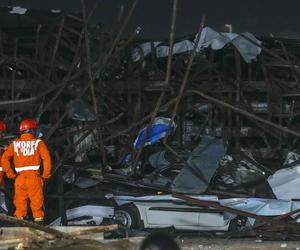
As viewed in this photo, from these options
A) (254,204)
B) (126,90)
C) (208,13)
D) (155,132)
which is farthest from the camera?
(208,13)

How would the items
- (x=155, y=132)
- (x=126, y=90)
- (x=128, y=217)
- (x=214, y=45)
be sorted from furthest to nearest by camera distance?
(x=126, y=90), (x=214, y=45), (x=155, y=132), (x=128, y=217)

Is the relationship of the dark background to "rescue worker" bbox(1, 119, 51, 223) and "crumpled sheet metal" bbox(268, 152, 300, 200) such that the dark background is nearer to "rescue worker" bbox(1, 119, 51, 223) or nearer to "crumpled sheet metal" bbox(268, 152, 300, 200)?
"crumpled sheet metal" bbox(268, 152, 300, 200)

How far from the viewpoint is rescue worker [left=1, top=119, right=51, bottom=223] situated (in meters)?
8.19

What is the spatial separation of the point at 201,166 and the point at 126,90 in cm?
196

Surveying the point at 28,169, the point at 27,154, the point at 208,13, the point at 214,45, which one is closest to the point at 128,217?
the point at 28,169

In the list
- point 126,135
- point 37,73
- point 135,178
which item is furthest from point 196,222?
point 37,73

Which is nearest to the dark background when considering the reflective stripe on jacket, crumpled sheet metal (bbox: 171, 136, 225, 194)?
crumpled sheet metal (bbox: 171, 136, 225, 194)

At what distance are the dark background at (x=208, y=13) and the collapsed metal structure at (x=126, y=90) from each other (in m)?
2.03

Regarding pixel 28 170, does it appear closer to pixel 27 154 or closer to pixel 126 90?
pixel 27 154

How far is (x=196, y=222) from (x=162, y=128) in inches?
64.1

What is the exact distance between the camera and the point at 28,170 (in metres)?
8.23

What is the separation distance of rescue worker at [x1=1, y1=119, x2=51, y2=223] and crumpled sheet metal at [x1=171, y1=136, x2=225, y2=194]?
6.12 ft

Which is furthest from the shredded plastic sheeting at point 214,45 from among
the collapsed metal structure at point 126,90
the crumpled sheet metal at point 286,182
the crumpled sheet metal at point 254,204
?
the crumpled sheet metal at point 254,204

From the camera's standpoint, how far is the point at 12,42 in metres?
10.1
